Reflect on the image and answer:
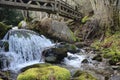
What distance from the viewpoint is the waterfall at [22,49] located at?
1088cm

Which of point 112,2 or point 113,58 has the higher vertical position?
point 112,2

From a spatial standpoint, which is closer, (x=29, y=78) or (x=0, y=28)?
(x=29, y=78)

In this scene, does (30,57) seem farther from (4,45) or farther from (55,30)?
(55,30)

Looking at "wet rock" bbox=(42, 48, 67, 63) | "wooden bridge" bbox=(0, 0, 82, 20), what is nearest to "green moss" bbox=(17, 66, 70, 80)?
"wet rock" bbox=(42, 48, 67, 63)

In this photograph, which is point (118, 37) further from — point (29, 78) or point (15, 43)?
point (29, 78)

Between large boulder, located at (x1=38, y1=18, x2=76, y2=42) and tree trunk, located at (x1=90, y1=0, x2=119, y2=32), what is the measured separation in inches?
95.3

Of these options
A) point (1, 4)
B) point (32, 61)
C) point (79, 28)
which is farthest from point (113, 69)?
point (79, 28)

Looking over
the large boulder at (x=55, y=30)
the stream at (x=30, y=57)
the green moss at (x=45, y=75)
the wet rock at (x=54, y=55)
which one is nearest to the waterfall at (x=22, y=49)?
the stream at (x=30, y=57)

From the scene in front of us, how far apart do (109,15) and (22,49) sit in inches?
257

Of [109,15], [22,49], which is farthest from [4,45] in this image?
[109,15]

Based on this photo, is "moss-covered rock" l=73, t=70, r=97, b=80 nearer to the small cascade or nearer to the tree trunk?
the small cascade

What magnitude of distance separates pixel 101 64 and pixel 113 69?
1.17m

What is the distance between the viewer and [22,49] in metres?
12.5

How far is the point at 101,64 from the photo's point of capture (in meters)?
10.9
